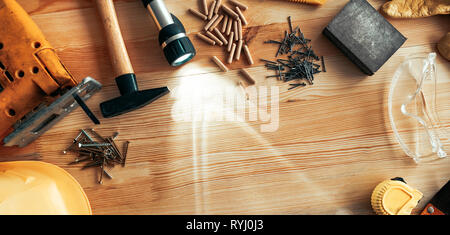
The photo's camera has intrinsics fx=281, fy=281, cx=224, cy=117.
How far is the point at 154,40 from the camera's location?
1.12m

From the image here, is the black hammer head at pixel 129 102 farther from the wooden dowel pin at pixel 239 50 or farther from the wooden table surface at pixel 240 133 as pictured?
the wooden dowel pin at pixel 239 50

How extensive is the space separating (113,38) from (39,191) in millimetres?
565

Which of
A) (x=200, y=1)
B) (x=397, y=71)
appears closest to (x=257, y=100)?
(x=200, y=1)

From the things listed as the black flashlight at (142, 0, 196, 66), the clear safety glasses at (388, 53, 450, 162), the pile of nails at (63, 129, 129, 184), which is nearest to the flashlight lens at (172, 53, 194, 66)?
the black flashlight at (142, 0, 196, 66)

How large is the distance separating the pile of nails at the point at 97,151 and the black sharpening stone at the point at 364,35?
921 mm

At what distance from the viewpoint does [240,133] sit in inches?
43.2

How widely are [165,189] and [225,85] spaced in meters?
0.46

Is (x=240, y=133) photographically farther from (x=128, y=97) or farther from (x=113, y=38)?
(x=113, y=38)

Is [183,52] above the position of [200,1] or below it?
below

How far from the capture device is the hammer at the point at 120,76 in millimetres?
1009

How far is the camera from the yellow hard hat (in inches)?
32.3
